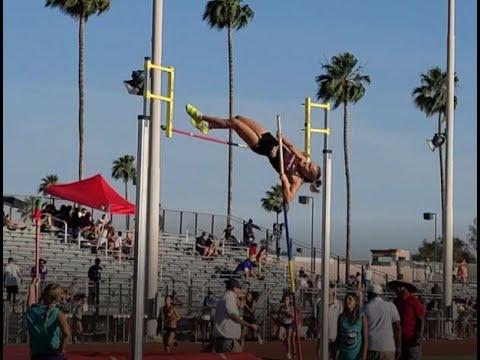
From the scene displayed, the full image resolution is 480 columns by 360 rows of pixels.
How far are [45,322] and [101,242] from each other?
2428cm

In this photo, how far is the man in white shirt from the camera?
2704 cm

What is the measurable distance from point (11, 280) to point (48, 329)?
1593cm

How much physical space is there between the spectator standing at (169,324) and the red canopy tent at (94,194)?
10983 millimetres

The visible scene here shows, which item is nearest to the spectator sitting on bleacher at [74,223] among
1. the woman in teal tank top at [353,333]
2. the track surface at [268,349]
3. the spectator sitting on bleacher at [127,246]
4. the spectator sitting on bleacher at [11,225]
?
the spectator sitting on bleacher at [127,246]

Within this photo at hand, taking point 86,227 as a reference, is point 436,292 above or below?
below

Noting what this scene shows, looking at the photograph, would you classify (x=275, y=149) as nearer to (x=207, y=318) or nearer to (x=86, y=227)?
(x=207, y=318)

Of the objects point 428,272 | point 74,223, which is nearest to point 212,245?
point 74,223

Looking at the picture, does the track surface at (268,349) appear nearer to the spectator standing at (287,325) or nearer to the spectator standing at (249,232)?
the spectator standing at (287,325)

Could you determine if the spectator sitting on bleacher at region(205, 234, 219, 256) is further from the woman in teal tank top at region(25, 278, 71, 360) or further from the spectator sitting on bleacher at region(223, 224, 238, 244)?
the woman in teal tank top at region(25, 278, 71, 360)

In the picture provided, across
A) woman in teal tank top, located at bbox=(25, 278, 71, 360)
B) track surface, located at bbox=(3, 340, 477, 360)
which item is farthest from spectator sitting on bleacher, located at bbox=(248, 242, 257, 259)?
woman in teal tank top, located at bbox=(25, 278, 71, 360)

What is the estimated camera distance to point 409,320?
15.4m

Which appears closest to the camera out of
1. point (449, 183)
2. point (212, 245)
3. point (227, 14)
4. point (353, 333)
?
point (353, 333)

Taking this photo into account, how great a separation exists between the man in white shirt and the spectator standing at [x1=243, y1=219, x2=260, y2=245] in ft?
43.4

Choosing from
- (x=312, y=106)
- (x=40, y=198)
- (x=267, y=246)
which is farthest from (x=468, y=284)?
(x=312, y=106)
